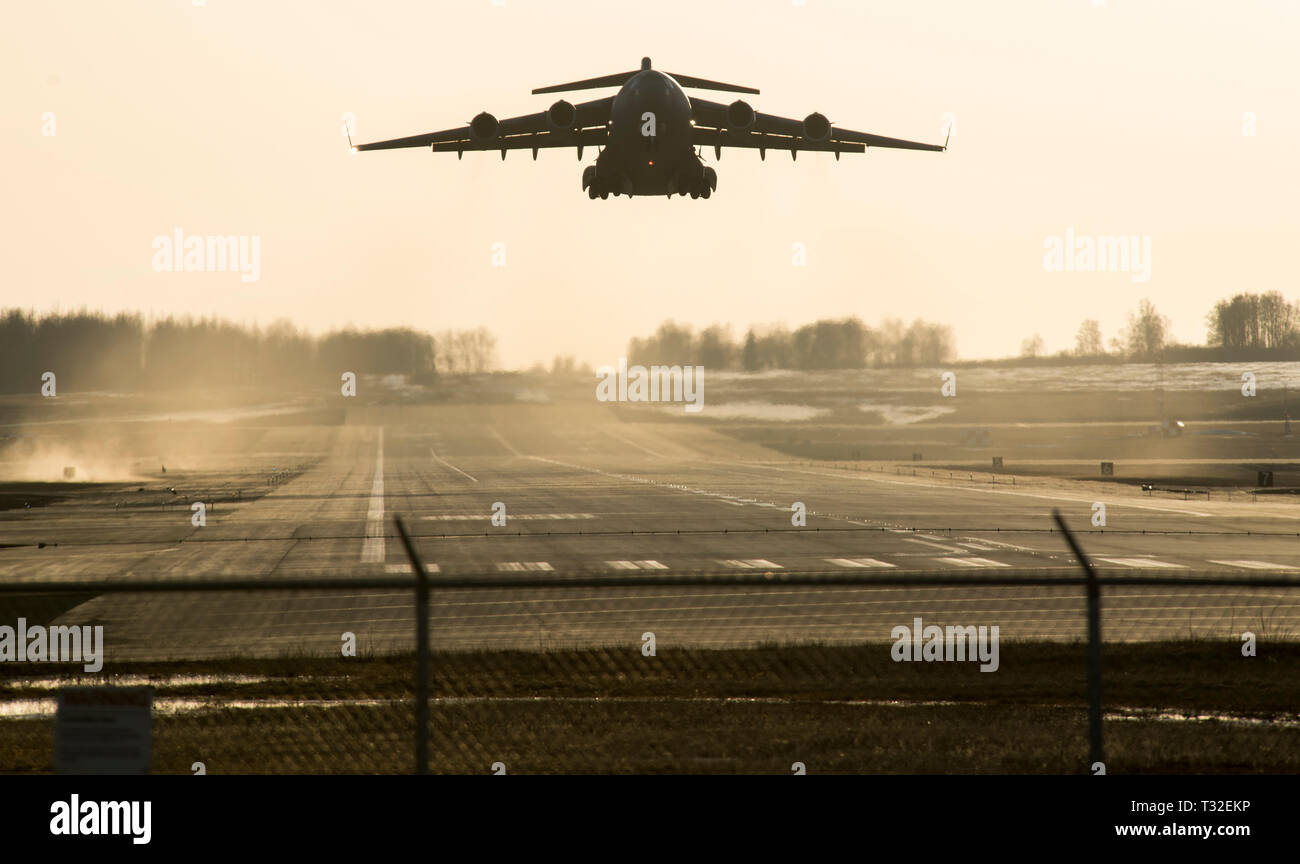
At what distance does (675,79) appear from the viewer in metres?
34.9

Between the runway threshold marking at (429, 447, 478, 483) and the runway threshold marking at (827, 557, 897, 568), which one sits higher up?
the runway threshold marking at (827, 557, 897, 568)

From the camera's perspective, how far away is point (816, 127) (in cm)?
3466

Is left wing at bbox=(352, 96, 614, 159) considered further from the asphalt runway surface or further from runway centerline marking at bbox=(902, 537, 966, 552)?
runway centerline marking at bbox=(902, 537, 966, 552)

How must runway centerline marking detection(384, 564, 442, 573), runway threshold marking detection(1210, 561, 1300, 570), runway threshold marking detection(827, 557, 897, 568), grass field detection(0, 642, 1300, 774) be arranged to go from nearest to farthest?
grass field detection(0, 642, 1300, 774)
runway threshold marking detection(1210, 561, 1300, 570)
runway centerline marking detection(384, 564, 442, 573)
runway threshold marking detection(827, 557, 897, 568)

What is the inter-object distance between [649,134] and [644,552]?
18.9 m

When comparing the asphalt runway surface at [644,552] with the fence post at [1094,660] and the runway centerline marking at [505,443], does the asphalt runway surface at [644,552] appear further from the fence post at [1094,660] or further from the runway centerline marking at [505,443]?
the runway centerline marking at [505,443]

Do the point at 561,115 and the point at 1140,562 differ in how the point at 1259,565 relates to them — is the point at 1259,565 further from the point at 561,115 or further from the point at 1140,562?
the point at 561,115

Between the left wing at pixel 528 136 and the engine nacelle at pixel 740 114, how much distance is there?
470cm

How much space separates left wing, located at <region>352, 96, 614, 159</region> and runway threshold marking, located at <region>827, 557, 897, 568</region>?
1703 centimetres

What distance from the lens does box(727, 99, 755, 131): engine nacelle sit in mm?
34875

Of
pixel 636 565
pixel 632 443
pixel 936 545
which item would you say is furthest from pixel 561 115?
pixel 632 443

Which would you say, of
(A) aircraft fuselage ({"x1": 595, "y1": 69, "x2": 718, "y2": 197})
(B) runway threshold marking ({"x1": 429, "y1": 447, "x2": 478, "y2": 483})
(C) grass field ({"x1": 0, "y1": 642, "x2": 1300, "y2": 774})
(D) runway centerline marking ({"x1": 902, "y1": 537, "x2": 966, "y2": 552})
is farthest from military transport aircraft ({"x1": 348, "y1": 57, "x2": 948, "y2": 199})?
(B) runway threshold marking ({"x1": 429, "y1": 447, "x2": 478, "y2": 483})
